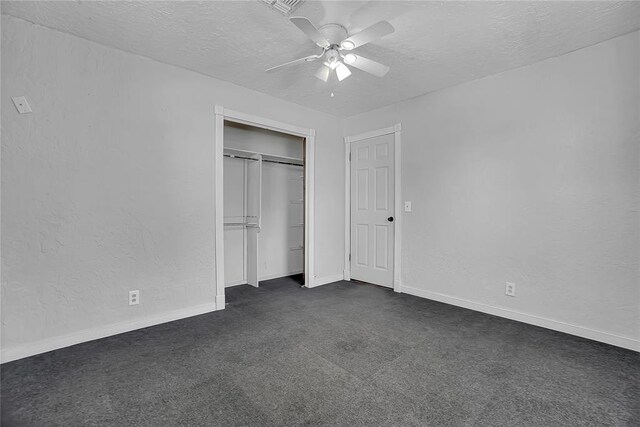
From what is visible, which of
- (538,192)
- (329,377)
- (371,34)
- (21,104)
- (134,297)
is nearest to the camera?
(329,377)

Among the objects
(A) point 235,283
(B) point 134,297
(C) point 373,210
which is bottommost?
(A) point 235,283

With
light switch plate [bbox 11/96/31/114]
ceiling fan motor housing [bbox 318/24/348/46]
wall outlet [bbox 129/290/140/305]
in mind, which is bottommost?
wall outlet [bbox 129/290/140/305]

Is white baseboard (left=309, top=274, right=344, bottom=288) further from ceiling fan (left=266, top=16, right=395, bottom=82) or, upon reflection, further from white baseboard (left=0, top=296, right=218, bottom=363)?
ceiling fan (left=266, top=16, right=395, bottom=82)

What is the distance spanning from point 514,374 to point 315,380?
133cm

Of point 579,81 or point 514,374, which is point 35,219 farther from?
point 579,81

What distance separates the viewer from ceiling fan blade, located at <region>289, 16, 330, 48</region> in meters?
1.76

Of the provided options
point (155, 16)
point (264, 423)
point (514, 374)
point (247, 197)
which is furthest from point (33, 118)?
point (514, 374)

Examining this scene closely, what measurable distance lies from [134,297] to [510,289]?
360 centimetres

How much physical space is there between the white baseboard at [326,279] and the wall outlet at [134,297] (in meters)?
2.09

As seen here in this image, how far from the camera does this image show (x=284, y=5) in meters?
1.94

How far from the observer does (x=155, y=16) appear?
2102 mm

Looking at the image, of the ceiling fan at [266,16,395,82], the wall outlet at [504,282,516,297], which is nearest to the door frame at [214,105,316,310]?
the ceiling fan at [266,16,395,82]

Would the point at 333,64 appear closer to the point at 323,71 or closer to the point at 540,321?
the point at 323,71

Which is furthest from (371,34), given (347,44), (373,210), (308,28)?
(373,210)
